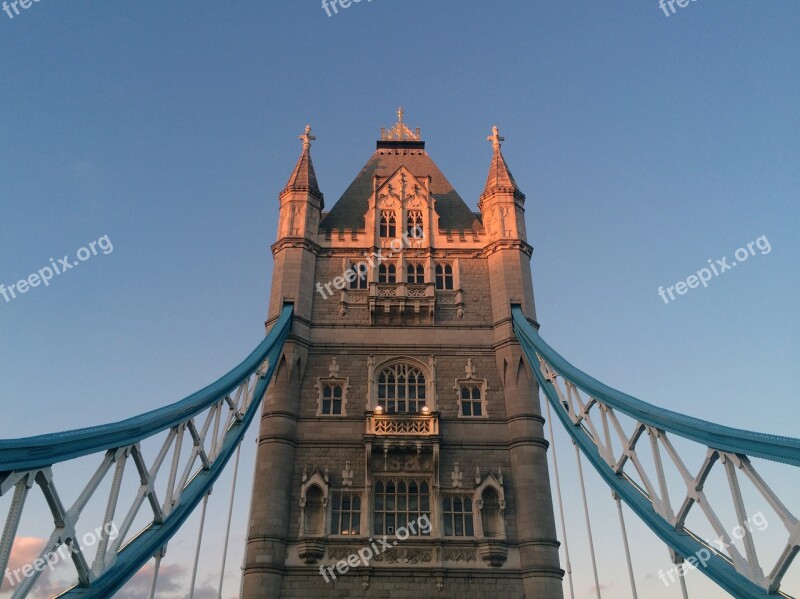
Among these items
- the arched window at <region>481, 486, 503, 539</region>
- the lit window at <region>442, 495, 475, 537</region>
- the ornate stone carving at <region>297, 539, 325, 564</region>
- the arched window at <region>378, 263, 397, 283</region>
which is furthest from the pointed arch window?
the ornate stone carving at <region>297, 539, 325, 564</region>

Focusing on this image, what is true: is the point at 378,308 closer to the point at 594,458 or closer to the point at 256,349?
the point at 256,349

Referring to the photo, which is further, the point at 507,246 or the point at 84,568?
the point at 507,246

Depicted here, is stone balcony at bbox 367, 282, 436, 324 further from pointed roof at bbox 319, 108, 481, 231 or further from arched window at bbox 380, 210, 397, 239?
pointed roof at bbox 319, 108, 481, 231

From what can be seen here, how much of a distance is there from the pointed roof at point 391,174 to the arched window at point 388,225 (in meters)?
0.95

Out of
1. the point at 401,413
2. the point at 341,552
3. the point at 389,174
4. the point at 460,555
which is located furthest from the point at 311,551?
the point at 389,174

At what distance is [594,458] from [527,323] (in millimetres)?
6321

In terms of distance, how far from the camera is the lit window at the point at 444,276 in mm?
26156

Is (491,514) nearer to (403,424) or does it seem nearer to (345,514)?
(403,424)

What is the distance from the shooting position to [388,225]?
28.1m

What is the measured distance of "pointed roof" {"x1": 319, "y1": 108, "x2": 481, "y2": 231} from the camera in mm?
28875

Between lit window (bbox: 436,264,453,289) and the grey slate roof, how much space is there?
2.29 meters

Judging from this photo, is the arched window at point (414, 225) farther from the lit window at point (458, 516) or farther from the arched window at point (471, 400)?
the lit window at point (458, 516)

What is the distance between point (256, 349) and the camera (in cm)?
2150

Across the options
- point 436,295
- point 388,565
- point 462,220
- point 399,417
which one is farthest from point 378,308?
point 388,565
